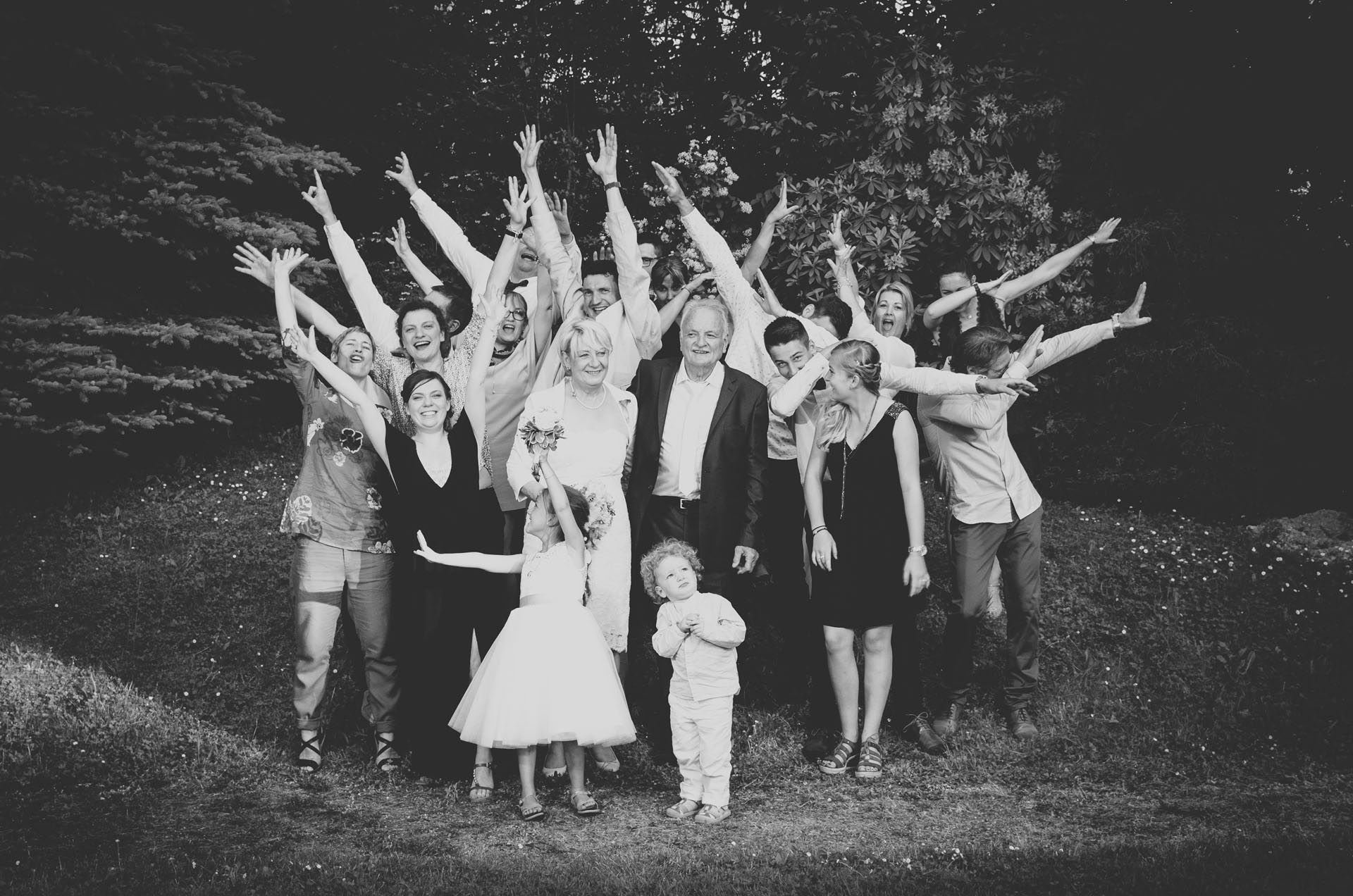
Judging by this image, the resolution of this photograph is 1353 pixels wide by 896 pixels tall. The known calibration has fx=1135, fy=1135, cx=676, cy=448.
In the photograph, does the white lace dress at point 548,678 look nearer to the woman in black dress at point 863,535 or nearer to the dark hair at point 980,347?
the woman in black dress at point 863,535

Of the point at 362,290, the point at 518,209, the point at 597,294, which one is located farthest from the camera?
the point at 597,294

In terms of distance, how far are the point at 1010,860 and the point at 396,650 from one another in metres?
2.86

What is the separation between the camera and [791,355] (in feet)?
17.6

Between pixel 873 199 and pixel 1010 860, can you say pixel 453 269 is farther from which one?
pixel 1010 860

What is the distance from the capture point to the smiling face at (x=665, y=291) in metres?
6.99

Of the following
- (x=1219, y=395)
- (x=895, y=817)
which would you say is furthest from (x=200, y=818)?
(x=1219, y=395)

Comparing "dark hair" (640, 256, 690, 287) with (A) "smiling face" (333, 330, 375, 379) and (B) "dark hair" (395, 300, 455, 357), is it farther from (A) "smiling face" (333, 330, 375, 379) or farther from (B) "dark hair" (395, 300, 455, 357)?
(A) "smiling face" (333, 330, 375, 379)

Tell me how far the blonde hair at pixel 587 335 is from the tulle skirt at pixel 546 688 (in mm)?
1117

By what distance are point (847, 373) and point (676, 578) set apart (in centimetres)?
128

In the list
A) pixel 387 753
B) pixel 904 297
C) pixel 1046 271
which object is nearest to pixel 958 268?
pixel 1046 271

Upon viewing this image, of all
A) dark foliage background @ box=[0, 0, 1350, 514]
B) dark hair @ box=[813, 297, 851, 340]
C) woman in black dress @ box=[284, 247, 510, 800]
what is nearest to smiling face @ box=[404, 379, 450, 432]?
woman in black dress @ box=[284, 247, 510, 800]

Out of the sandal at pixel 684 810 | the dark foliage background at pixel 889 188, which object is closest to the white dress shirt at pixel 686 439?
the sandal at pixel 684 810

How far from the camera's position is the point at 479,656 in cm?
544

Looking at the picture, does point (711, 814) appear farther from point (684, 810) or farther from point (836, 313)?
point (836, 313)
